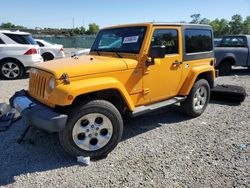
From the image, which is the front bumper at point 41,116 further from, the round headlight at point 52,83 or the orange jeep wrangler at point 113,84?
the round headlight at point 52,83

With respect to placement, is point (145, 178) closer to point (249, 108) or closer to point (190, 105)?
point (190, 105)

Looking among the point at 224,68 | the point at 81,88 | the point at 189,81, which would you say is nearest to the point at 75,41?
the point at 224,68

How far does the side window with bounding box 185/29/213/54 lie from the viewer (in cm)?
496

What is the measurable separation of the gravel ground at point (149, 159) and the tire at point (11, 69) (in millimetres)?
5052

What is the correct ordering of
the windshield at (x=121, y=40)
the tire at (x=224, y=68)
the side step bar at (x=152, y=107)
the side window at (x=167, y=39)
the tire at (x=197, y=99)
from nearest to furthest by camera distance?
the side step bar at (x=152, y=107) → the windshield at (x=121, y=40) → the side window at (x=167, y=39) → the tire at (x=197, y=99) → the tire at (x=224, y=68)

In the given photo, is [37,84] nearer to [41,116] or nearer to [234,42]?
[41,116]

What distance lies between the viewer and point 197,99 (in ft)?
17.8

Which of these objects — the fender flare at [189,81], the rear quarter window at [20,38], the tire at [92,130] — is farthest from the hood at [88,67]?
the rear quarter window at [20,38]

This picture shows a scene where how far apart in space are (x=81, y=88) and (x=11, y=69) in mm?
7058

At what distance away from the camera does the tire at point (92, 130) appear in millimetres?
3438

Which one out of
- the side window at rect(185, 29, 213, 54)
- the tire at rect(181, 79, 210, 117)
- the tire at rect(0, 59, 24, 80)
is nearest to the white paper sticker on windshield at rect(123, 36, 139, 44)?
→ the side window at rect(185, 29, 213, 54)

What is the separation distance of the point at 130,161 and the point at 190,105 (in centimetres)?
215

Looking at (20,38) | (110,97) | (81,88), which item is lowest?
(110,97)

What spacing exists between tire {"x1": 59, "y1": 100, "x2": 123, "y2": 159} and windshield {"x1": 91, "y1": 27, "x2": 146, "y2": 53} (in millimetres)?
1182
